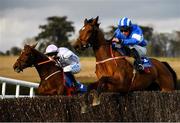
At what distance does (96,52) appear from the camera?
923cm

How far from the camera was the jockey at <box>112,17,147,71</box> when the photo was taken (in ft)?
30.7

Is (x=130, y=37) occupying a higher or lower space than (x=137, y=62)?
higher

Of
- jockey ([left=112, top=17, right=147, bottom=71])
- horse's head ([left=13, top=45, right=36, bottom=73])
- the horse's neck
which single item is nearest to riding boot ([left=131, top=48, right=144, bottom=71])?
jockey ([left=112, top=17, right=147, bottom=71])

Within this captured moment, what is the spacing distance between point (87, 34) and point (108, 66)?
1.97ft

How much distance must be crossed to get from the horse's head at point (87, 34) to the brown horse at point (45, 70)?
4.80 ft

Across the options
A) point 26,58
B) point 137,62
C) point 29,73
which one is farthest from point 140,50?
point 29,73

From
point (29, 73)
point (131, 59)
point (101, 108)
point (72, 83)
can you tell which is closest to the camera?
point (101, 108)

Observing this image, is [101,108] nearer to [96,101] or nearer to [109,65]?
[96,101]

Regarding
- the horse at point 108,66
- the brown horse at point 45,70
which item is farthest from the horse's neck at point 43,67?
the horse at point 108,66

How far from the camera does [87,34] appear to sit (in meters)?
8.84

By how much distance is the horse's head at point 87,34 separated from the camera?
8625 mm

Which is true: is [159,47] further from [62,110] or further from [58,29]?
[62,110]

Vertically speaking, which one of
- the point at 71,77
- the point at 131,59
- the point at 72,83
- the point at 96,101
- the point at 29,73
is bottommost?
the point at 96,101

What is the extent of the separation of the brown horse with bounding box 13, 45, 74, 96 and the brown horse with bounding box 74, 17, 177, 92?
4.54 ft
